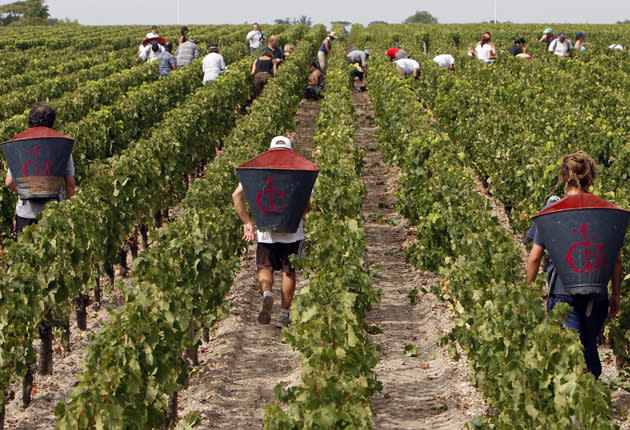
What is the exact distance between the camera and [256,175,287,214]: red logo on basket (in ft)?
22.7

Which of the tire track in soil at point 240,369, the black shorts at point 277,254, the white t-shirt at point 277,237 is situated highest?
the white t-shirt at point 277,237

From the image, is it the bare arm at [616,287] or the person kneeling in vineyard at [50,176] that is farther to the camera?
the person kneeling in vineyard at [50,176]

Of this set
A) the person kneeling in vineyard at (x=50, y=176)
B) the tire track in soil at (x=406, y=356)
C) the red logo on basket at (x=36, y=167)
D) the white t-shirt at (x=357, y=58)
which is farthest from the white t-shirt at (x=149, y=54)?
the red logo on basket at (x=36, y=167)

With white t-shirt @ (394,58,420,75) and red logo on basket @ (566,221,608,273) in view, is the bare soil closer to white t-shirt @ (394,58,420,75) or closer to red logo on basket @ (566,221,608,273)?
red logo on basket @ (566,221,608,273)

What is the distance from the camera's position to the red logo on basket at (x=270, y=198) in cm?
693

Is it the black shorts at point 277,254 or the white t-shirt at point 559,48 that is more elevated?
the white t-shirt at point 559,48

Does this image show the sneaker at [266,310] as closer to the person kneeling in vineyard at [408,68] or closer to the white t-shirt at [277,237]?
the white t-shirt at [277,237]

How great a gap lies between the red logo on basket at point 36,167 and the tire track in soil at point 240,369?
203cm

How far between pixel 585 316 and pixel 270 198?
267cm

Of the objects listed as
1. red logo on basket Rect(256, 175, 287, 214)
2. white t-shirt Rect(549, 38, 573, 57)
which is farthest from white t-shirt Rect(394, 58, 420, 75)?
red logo on basket Rect(256, 175, 287, 214)

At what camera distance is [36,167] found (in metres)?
7.47

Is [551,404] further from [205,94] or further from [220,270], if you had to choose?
[205,94]

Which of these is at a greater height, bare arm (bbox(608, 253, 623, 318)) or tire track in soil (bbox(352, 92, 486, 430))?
bare arm (bbox(608, 253, 623, 318))

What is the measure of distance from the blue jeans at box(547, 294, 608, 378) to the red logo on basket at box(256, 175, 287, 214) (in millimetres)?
2378
